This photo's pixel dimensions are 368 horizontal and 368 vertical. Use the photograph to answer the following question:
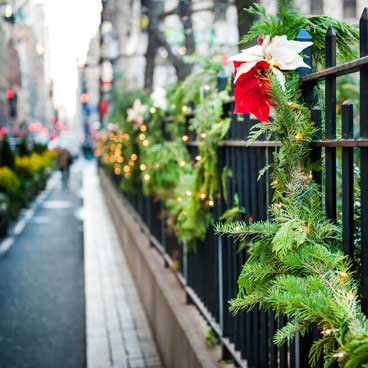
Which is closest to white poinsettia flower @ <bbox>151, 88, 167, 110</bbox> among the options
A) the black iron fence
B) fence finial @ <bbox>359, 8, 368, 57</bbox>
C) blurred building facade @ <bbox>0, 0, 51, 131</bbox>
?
the black iron fence

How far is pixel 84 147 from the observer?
88.7 meters

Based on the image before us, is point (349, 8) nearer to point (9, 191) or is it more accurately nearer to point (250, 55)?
point (9, 191)

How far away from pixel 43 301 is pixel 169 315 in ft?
13.0

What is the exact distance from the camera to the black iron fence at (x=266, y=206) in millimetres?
2471

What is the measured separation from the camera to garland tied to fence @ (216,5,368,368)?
2125 mm

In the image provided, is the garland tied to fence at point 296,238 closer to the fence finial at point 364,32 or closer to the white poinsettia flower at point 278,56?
the white poinsettia flower at point 278,56

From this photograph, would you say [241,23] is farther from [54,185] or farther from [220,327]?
[54,185]

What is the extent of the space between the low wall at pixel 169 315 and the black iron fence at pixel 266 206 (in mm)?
130

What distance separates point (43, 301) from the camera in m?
9.56

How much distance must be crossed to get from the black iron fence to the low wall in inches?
5.1

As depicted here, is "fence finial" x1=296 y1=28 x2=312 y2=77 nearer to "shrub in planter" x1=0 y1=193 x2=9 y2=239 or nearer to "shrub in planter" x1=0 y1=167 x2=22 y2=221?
"shrub in planter" x1=0 y1=193 x2=9 y2=239

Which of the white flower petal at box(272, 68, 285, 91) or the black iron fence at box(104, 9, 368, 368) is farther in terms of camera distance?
the white flower petal at box(272, 68, 285, 91)

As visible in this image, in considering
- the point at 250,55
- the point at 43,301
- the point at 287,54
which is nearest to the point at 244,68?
the point at 250,55

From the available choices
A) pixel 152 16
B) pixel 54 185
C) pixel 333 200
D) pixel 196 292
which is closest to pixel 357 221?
pixel 333 200
